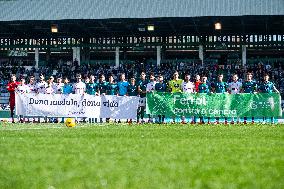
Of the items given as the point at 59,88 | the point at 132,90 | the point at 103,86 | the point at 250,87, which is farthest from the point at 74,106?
the point at 250,87

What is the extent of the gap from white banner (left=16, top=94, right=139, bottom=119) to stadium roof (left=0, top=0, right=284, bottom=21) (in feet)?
69.4

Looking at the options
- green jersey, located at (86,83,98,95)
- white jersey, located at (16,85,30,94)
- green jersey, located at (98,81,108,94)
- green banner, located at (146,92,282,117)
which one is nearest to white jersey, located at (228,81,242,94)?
green banner, located at (146,92,282,117)

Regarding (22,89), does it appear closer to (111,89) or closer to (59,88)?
(59,88)

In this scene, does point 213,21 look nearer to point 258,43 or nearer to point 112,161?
point 258,43

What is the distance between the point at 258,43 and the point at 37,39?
22225 mm

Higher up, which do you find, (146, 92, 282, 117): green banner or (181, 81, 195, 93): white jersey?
(181, 81, 195, 93): white jersey

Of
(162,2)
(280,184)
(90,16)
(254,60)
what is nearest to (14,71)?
(90,16)

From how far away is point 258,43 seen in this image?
164ft

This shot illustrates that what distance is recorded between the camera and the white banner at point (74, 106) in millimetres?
22609

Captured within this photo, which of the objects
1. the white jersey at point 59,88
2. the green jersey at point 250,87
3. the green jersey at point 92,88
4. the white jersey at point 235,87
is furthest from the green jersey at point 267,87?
the white jersey at point 59,88

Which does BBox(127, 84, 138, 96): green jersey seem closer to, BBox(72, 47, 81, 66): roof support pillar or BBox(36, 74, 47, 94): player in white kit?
BBox(36, 74, 47, 94): player in white kit

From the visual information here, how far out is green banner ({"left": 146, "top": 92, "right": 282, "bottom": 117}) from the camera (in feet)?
70.2

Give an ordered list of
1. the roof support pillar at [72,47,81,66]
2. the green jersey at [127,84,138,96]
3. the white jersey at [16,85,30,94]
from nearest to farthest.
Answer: the white jersey at [16,85,30,94] < the green jersey at [127,84,138,96] < the roof support pillar at [72,47,81,66]

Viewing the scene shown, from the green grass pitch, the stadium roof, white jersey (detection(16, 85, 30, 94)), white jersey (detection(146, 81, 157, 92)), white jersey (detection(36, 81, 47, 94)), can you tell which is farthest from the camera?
the stadium roof
